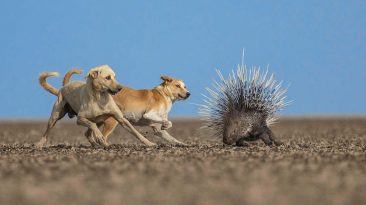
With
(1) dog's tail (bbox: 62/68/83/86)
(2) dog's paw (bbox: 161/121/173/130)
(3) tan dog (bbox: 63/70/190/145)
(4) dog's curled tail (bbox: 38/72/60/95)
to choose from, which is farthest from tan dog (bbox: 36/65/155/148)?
(4) dog's curled tail (bbox: 38/72/60/95)

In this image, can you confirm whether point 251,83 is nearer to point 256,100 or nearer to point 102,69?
point 256,100

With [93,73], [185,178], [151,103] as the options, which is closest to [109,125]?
[151,103]

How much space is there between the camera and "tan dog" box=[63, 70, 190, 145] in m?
14.1

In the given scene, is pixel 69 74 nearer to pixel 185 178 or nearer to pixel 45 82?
pixel 45 82

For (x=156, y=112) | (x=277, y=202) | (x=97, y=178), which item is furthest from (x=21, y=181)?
(x=156, y=112)

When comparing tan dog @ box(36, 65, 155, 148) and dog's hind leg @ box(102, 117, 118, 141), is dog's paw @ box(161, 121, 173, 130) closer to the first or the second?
tan dog @ box(36, 65, 155, 148)

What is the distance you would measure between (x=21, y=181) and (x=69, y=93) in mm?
6111

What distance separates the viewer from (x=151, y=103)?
1425cm

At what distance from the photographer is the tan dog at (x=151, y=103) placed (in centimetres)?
1412

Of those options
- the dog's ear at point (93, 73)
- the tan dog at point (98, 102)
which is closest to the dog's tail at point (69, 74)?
the tan dog at point (98, 102)

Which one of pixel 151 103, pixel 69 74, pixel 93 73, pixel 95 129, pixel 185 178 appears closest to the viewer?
pixel 185 178

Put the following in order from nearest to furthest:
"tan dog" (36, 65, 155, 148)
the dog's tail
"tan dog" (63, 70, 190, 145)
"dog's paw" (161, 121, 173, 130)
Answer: "tan dog" (36, 65, 155, 148) → "dog's paw" (161, 121, 173, 130) → "tan dog" (63, 70, 190, 145) → the dog's tail

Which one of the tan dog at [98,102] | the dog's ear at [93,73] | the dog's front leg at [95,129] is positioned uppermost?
the dog's ear at [93,73]

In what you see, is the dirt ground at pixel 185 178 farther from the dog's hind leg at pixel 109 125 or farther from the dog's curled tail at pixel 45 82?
the dog's curled tail at pixel 45 82
